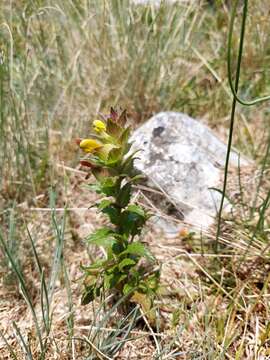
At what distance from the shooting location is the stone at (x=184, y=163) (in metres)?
1.77

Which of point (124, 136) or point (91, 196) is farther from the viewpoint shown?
point (91, 196)

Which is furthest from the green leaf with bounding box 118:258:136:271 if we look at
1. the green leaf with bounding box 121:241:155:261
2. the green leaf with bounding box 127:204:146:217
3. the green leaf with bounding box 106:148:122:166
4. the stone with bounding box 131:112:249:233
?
the stone with bounding box 131:112:249:233

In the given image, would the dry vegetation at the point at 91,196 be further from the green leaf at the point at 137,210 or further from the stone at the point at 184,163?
the green leaf at the point at 137,210

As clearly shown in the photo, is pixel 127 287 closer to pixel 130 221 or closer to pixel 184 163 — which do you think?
pixel 130 221

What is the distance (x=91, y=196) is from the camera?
1921 millimetres

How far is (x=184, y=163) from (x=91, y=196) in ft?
1.26

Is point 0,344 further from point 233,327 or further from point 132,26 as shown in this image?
point 132,26

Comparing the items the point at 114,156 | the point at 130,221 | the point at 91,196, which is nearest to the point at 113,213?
the point at 130,221

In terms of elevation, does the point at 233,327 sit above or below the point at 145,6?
below

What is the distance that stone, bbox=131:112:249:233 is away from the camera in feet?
5.79

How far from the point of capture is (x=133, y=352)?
52.8 inches

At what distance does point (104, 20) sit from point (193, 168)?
74cm

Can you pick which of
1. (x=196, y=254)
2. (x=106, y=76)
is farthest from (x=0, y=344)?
(x=106, y=76)

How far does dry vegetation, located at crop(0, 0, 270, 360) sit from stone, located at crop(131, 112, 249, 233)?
0.27 feet
